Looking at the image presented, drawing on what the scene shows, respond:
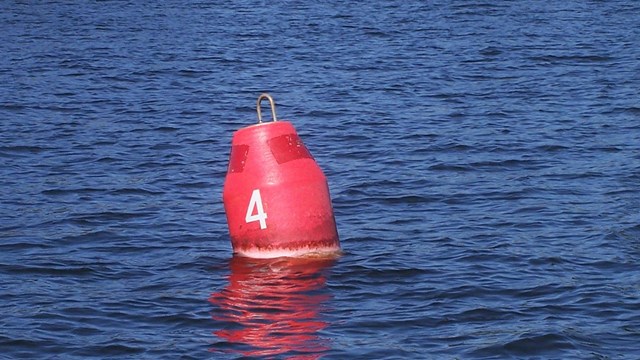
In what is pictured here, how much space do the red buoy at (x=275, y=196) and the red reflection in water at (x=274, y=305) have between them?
163mm

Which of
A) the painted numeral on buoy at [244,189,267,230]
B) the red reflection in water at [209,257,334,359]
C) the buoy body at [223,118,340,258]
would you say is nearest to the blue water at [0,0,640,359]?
the red reflection in water at [209,257,334,359]

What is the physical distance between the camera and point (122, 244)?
1354 cm

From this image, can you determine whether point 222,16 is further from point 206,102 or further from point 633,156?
point 633,156

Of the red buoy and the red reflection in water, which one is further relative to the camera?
the red buoy

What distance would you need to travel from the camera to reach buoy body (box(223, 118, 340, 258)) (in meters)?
12.0

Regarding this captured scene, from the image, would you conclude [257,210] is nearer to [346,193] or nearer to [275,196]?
[275,196]

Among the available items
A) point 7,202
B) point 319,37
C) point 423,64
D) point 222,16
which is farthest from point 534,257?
point 222,16

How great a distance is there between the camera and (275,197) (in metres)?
12.0

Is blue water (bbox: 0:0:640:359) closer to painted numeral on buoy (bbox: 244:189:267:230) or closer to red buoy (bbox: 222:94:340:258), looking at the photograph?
red buoy (bbox: 222:94:340:258)

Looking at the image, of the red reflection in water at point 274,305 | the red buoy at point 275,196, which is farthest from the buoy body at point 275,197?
the red reflection in water at point 274,305

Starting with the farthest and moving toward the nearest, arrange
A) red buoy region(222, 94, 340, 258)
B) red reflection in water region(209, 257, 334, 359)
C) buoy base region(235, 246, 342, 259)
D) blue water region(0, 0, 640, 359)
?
1. buoy base region(235, 246, 342, 259)
2. red buoy region(222, 94, 340, 258)
3. blue water region(0, 0, 640, 359)
4. red reflection in water region(209, 257, 334, 359)

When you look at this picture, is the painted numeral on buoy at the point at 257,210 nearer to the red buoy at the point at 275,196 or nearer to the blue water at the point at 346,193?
the red buoy at the point at 275,196

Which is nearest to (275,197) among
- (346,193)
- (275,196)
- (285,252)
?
(275,196)

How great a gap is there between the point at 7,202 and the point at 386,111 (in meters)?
8.18
